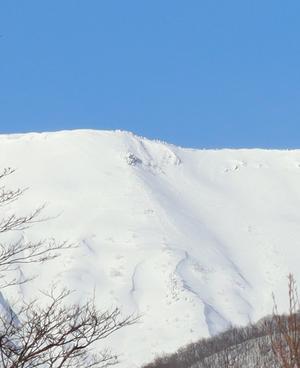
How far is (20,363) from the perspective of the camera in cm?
759

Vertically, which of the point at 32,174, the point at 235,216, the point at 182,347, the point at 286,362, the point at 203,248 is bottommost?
the point at 286,362

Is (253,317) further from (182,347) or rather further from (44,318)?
(44,318)

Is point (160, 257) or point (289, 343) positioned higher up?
point (160, 257)

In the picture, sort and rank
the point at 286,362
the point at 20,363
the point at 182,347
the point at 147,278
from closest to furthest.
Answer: the point at 286,362 → the point at 20,363 → the point at 182,347 → the point at 147,278

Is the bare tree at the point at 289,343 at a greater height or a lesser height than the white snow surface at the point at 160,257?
lesser

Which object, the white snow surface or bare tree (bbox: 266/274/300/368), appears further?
the white snow surface

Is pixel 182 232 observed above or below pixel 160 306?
above

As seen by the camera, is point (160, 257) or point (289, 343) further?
point (160, 257)

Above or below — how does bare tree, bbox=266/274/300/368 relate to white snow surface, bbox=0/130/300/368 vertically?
below

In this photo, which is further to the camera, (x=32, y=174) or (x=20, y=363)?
(x=32, y=174)

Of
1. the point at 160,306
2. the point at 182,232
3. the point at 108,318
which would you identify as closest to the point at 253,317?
the point at 160,306

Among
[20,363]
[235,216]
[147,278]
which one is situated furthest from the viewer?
[235,216]

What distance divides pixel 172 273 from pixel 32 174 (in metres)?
53.7

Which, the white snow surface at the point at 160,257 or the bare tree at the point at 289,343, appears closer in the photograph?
the bare tree at the point at 289,343
